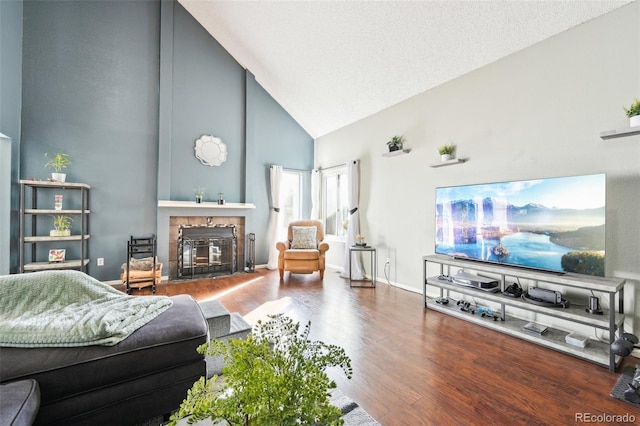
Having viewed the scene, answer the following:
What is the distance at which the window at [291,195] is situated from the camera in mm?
5836

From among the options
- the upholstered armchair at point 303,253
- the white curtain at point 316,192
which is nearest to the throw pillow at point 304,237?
the upholstered armchair at point 303,253

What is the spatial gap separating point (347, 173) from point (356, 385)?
3768 mm

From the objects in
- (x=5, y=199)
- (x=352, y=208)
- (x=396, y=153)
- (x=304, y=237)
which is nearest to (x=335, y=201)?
(x=352, y=208)

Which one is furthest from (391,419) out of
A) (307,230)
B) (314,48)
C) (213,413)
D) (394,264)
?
(314,48)

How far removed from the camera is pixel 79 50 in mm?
3910

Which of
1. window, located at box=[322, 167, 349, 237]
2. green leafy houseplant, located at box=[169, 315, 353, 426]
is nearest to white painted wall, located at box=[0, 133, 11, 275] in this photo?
green leafy houseplant, located at box=[169, 315, 353, 426]

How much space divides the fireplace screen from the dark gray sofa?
10.7 ft

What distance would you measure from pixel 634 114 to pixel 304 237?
4.09 meters

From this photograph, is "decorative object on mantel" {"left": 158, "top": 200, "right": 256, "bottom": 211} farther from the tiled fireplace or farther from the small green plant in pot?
the small green plant in pot

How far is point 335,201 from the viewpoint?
220 inches

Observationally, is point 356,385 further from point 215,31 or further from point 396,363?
point 215,31

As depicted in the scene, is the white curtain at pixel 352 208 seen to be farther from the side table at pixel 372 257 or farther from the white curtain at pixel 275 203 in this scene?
the white curtain at pixel 275 203

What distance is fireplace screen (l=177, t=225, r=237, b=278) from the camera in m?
4.52

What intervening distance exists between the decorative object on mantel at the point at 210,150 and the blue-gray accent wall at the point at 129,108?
12 centimetres
